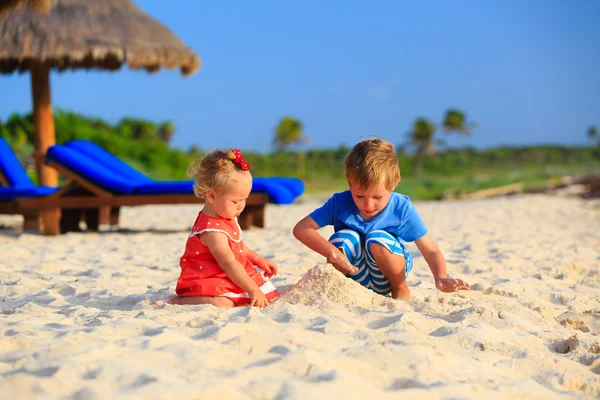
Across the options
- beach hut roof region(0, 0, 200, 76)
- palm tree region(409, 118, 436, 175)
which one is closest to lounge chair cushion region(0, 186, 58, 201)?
beach hut roof region(0, 0, 200, 76)

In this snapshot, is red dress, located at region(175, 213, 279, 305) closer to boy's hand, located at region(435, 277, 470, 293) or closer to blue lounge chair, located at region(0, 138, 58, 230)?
boy's hand, located at region(435, 277, 470, 293)

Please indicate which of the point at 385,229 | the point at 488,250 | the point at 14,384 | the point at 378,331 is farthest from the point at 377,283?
the point at 488,250

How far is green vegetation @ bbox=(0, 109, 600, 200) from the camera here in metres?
18.2

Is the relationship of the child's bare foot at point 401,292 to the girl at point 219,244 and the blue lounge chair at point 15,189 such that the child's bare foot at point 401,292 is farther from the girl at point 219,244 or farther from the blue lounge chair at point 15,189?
the blue lounge chair at point 15,189

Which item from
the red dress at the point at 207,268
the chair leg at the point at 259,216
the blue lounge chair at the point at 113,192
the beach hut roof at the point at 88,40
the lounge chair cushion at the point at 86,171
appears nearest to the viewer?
the red dress at the point at 207,268

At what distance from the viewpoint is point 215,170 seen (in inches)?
115

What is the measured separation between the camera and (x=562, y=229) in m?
8.15

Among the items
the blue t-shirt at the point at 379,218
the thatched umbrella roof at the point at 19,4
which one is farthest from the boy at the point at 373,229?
the thatched umbrella roof at the point at 19,4

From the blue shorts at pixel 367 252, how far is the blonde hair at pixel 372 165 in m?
0.24

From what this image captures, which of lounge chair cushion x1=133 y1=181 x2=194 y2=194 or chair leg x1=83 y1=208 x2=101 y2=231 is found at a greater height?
lounge chair cushion x1=133 y1=181 x2=194 y2=194

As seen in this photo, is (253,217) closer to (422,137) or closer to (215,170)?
(215,170)

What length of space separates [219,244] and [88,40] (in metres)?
7.12

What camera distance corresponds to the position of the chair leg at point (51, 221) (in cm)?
691

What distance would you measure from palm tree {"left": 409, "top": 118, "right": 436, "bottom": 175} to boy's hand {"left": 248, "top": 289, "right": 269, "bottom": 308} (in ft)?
164
